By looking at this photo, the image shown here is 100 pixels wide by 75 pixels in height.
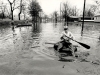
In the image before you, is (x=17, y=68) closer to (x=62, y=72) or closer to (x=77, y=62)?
(x=62, y=72)

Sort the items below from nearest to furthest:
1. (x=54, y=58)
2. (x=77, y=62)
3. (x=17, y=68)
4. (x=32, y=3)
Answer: (x=17, y=68) < (x=77, y=62) < (x=54, y=58) < (x=32, y=3)

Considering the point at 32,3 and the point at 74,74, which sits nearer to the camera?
the point at 74,74

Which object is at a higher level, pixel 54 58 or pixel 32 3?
pixel 32 3

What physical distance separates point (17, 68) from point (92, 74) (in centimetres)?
337

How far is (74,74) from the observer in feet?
16.4

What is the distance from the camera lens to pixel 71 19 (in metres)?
76.6

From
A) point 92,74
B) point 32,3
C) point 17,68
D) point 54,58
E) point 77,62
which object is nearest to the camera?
point 92,74

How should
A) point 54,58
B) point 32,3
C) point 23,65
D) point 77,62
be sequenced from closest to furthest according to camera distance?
point 23,65, point 77,62, point 54,58, point 32,3

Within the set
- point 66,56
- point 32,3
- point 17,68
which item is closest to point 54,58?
point 66,56

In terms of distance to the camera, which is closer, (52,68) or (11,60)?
(52,68)

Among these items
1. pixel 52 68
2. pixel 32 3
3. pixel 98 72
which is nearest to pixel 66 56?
pixel 52 68

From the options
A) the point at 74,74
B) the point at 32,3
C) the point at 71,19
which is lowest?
the point at 74,74

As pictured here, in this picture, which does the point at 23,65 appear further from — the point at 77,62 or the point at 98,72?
the point at 98,72

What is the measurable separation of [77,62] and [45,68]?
6.06ft
